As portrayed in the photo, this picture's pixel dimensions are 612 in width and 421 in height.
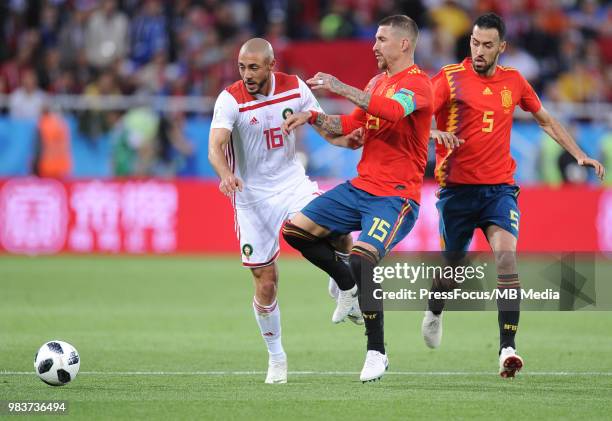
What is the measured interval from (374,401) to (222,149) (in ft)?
8.05

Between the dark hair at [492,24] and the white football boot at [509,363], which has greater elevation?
the dark hair at [492,24]

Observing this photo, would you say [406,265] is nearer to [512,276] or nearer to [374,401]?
[512,276]

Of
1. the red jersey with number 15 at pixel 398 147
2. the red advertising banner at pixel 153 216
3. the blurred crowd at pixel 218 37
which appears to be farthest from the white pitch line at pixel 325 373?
the blurred crowd at pixel 218 37

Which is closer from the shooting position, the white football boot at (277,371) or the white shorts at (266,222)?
the white football boot at (277,371)

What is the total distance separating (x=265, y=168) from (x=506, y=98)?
7.29ft

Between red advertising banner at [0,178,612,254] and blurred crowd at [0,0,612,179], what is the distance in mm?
1527

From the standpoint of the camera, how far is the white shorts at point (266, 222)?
1005cm

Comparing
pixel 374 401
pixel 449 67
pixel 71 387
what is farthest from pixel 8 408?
pixel 449 67

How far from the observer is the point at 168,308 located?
15664 mm

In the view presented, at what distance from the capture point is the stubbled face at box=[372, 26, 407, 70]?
9688mm

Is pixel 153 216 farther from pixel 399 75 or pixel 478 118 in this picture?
pixel 399 75

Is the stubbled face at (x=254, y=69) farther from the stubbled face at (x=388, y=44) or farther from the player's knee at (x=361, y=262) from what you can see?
the player's knee at (x=361, y=262)

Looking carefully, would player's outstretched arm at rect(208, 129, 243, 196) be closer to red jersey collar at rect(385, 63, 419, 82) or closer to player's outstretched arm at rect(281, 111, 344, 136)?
player's outstretched arm at rect(281, 111, 344, 136)

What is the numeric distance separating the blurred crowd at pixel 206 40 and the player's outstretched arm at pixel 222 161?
13.3 metres
